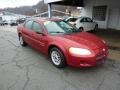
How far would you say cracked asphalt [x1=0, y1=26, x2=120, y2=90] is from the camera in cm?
359

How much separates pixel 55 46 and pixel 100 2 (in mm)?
11683

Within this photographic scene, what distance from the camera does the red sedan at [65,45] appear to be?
3.99 meters

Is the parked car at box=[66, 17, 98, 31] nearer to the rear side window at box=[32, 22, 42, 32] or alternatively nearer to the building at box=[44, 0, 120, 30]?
the building at box=[44, 0, 120, 30]

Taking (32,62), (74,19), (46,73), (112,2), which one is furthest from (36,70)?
(112,2)

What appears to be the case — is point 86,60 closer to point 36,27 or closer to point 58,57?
point 58,57

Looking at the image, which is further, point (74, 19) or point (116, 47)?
point (74, 19)

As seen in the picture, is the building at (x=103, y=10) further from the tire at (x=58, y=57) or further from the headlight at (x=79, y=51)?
the headlight at (x=79, y=51)

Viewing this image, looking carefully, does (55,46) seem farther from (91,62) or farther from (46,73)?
(91,62)

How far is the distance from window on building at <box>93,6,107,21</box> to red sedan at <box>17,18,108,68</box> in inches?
399

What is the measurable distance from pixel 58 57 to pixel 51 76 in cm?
70

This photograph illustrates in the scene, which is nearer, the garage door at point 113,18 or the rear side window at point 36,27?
the rear side window at point 36,27

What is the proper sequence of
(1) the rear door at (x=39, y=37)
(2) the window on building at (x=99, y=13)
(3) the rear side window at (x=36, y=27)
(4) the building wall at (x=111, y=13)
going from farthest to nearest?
(2) the window on building at (x=99, y=13)
(4) the building wall at (x=111, y=13)
(3) the rear side window at (x=36, y=27)
(1) the rear door at (x=39, y=37)

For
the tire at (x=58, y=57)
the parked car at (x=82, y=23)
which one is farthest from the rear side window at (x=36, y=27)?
the parked car at (x=82, y=23)

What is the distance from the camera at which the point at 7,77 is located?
4082 millimetres
